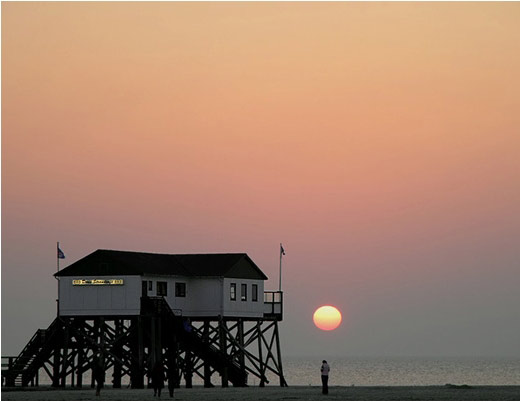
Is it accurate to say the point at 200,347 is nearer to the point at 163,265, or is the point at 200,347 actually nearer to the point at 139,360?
the point at 139,360

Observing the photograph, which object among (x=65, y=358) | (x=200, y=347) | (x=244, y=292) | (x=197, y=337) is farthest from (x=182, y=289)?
(x=65, y=358)

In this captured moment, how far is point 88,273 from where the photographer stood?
3428 inches

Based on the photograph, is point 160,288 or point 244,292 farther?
point 244,292

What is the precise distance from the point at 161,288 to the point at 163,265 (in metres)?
1.91

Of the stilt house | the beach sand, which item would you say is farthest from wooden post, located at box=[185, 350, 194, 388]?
the beach sand

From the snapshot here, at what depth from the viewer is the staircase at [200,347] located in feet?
286

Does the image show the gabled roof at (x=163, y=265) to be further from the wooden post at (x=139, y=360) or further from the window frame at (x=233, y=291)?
the wooden post at (x=139, y=360)

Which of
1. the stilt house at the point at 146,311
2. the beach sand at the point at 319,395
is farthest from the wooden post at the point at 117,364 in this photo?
the beach sand at the point at 319,395

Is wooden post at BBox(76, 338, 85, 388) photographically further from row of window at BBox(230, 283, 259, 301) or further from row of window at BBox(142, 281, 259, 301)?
row of window at BBox(230, 283, 259, 301)

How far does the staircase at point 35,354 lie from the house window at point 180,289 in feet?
26.6

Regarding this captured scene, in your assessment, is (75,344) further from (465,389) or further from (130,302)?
(465,389)

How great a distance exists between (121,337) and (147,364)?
8.72 ft

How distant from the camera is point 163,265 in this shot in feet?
294

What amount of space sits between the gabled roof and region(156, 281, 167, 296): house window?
744 millimetres
